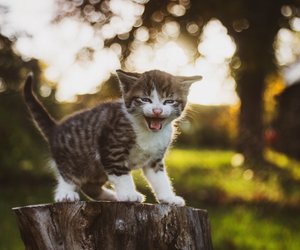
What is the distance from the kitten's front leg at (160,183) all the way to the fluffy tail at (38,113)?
1.09 m

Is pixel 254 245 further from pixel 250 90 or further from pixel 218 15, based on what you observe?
pixel 250 90

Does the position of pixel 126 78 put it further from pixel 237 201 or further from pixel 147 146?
pixel 237 201

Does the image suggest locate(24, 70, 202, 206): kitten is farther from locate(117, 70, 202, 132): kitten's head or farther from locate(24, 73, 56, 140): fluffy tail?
locate(24, 73, 56, 140): fluffy tail

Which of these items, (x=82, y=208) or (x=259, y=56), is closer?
(x=82, y=208)

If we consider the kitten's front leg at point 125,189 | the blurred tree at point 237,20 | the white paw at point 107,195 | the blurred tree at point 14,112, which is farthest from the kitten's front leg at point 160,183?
the blurred tree at point 237,20

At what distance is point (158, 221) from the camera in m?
3.41

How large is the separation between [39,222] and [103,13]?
461 inches

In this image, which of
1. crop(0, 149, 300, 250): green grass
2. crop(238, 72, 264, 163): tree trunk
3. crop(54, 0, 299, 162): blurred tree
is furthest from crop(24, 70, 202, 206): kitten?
crop(238, 72, 264, 163): tree trunk

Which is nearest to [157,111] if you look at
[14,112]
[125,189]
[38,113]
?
[125,189]

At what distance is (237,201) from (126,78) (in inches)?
306

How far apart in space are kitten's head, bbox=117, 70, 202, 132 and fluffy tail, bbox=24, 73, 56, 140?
1102 mm

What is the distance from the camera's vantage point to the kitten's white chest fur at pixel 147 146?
4.07 m

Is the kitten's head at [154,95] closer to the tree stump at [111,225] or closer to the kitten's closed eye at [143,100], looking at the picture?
the kitten's closed eye at [143,100]

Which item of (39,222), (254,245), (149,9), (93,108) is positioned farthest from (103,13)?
(39,222)
